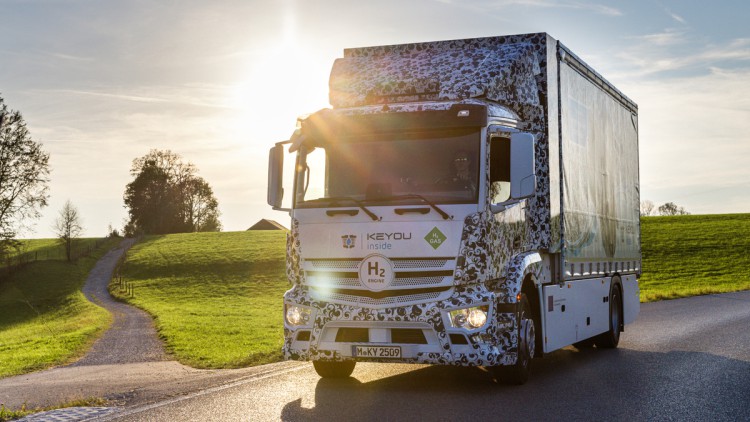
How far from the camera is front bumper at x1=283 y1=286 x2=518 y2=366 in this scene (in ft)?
29.2

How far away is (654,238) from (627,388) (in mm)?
61553

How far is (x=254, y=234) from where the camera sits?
96.1 metres

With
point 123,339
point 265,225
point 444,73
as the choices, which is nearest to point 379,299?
point 444,73

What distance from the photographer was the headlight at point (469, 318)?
8.89m

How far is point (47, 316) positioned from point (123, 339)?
21.5 meters

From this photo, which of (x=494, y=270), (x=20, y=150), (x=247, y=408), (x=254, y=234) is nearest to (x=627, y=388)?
(x=494, y=270)

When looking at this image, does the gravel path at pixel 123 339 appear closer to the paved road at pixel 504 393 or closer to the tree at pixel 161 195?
the paved road at pixel 504 393

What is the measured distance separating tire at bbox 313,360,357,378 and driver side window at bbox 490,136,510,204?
292 cm

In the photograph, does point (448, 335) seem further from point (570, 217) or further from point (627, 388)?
point (570, 217)

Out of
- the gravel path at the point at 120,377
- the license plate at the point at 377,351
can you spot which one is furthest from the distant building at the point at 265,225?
the license plate at the point at 377,351

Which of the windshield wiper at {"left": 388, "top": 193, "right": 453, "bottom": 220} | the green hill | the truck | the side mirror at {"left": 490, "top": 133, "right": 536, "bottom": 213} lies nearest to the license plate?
the truck

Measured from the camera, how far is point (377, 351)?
9.07 m

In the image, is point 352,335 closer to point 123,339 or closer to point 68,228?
point 123,339

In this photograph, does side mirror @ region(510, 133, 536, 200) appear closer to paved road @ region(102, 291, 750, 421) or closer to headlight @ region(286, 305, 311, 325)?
paved road @ region(102, 291, 750, 421)
